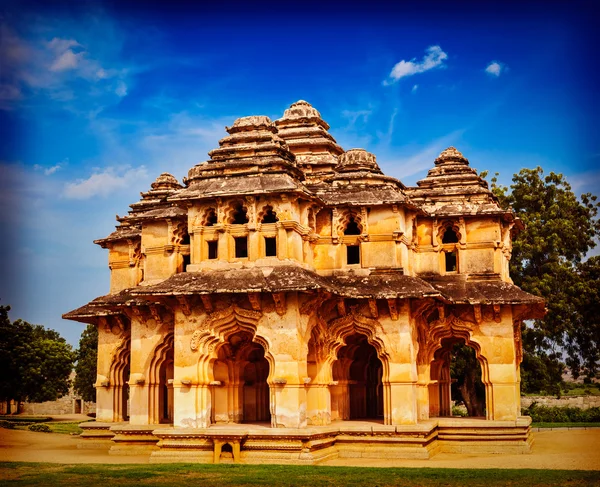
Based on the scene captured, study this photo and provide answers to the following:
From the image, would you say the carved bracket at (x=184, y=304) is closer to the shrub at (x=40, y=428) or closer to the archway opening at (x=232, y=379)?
the archway opening at (x=232, y=379)

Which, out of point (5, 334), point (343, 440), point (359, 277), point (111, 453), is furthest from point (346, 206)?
point (5, 334)

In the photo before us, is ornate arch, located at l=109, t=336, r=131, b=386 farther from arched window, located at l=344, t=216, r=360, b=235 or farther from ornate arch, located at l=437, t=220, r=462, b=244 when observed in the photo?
ornate arch, located at l=437, t=220, r=462, b=244

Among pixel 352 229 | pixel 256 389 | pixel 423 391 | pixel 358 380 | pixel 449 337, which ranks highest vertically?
pixel 352 229

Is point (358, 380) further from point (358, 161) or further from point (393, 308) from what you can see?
point (358, 161)

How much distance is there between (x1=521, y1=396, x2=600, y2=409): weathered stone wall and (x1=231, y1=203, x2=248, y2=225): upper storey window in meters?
23.2

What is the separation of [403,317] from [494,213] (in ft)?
16.8

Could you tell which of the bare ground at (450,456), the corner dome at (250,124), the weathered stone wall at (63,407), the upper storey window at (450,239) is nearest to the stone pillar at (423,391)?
the bare ground at (450,456)

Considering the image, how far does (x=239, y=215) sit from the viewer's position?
2355cm

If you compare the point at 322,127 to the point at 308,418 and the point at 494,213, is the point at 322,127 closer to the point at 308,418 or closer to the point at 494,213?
the point at 494,213

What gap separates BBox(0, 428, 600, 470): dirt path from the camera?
21.3 metres

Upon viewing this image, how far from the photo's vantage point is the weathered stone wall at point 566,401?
4225 cm

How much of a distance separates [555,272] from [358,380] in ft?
46.5

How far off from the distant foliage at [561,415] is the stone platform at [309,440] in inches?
457

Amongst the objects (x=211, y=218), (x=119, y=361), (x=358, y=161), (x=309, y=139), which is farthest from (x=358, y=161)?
(x=119, y=361)
